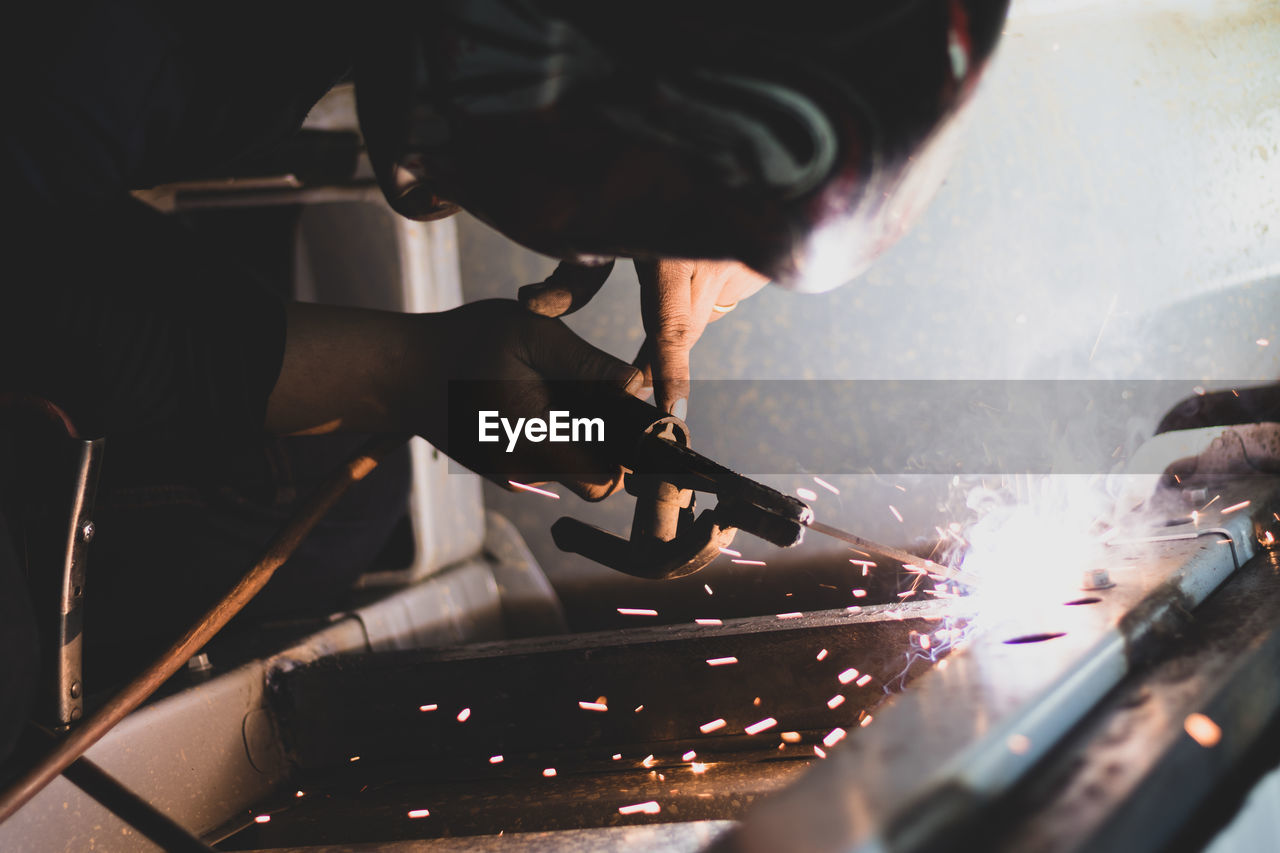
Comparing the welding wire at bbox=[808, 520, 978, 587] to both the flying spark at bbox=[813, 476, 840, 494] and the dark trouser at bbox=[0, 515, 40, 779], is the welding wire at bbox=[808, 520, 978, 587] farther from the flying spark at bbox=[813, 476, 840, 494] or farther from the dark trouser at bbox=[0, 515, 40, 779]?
the flying spark at bbox=[813, 476, 840, 494]

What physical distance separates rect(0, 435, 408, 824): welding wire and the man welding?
1.9 inches

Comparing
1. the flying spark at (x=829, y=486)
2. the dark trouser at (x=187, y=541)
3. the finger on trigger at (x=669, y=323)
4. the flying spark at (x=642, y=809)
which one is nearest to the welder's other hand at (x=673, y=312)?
the finger on trigger at (x=669, y=323)

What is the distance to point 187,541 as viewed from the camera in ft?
4.98

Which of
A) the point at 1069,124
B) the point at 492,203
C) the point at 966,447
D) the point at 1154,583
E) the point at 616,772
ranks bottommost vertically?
the point at 616,772

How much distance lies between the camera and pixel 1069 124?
5.93 ft

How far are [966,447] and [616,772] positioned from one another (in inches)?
48.5

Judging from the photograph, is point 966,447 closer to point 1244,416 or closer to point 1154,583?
point 1244,416

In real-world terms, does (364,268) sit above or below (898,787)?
above

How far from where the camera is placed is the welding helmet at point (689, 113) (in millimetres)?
517

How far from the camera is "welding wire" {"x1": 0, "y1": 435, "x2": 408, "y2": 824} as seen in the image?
818 millimetres

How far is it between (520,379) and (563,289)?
163 millimetres

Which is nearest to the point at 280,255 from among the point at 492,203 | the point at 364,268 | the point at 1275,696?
the point at 364,268

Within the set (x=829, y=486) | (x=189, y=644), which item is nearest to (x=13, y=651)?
(x=189, y=644)

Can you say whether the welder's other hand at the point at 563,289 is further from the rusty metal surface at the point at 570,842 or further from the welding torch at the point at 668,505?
the rusty metal surface at the point at 570,842
